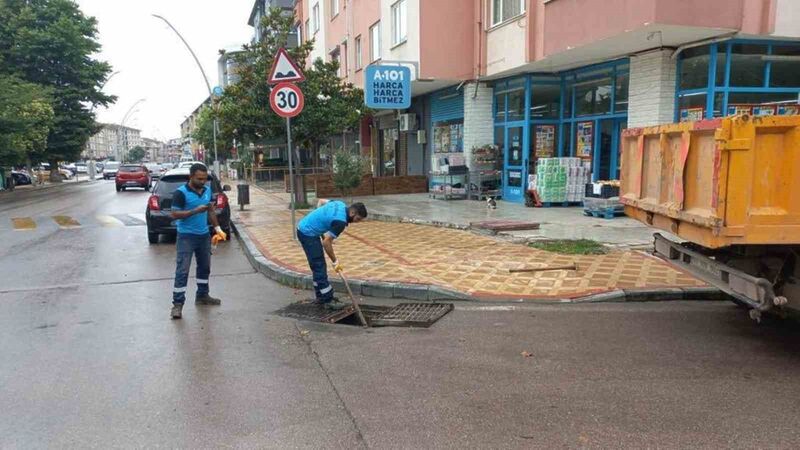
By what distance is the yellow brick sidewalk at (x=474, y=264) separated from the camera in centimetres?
691

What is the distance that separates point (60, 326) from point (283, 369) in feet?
9.29

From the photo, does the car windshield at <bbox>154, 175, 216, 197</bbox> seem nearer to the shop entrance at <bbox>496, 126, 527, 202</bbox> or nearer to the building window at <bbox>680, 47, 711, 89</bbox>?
the shop entrance at <bbox>496, 126, 527, 202</bbox>

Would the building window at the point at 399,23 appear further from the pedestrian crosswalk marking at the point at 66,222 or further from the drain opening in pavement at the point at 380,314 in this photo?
the drain opening in pavement at the point at 380,314

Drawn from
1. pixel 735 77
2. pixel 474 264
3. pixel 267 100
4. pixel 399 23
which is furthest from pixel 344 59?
pixel 474 264

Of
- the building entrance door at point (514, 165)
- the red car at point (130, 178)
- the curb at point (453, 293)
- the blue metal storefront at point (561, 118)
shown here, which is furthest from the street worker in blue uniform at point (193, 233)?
the red car at point (130, 178)

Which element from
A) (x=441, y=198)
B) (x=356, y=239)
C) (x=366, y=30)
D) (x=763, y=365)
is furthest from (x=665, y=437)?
(x=366, y=30)

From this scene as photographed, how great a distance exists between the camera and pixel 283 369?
Result: 15.0 feet

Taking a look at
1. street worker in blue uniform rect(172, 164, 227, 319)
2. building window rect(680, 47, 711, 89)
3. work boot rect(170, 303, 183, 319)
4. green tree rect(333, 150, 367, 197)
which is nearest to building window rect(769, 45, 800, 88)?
building window rect(680, 47, 711, 89)

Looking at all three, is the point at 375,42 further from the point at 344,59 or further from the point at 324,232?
the point at 324,232

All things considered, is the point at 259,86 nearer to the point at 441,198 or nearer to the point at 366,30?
the point at 441,198

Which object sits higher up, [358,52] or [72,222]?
[358,52]

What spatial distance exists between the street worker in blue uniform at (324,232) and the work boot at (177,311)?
146 centimetres

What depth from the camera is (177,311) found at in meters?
6.12

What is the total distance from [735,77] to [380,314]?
29.2 ft
